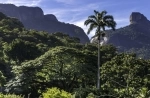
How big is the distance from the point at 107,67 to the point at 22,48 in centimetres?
3231

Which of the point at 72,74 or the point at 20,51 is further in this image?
the point at 20,51

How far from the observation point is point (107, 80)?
6269 centimetres

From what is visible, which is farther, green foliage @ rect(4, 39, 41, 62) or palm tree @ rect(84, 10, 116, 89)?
green foliage @ rect(4, 39, 41, 62)

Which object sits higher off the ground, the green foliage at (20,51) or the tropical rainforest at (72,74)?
the green foliage at (20,51)

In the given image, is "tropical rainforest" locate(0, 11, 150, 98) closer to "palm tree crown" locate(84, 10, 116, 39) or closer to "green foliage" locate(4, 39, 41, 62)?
"palm tree crown" locate(84, 10, 116, 39)

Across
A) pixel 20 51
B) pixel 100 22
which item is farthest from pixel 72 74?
pixel 20 51

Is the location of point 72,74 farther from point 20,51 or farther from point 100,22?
point 20,51

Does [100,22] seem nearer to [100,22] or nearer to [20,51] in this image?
[100,22]

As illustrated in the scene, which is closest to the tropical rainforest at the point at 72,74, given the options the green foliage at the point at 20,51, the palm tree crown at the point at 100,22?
the palm tree crown at the point at 100,22

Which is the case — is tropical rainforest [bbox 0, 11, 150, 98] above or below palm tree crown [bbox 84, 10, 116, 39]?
below

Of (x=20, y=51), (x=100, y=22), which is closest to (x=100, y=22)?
(x=100, y=22)

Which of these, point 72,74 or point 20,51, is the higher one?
point 20,51

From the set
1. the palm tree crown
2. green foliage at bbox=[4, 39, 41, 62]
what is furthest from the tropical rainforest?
green foliage at bbox=[4, 39, 41, 62]

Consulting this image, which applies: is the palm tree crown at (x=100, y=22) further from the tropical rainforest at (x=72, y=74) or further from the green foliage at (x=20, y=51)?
the green foliage at (x=20, y=51)
